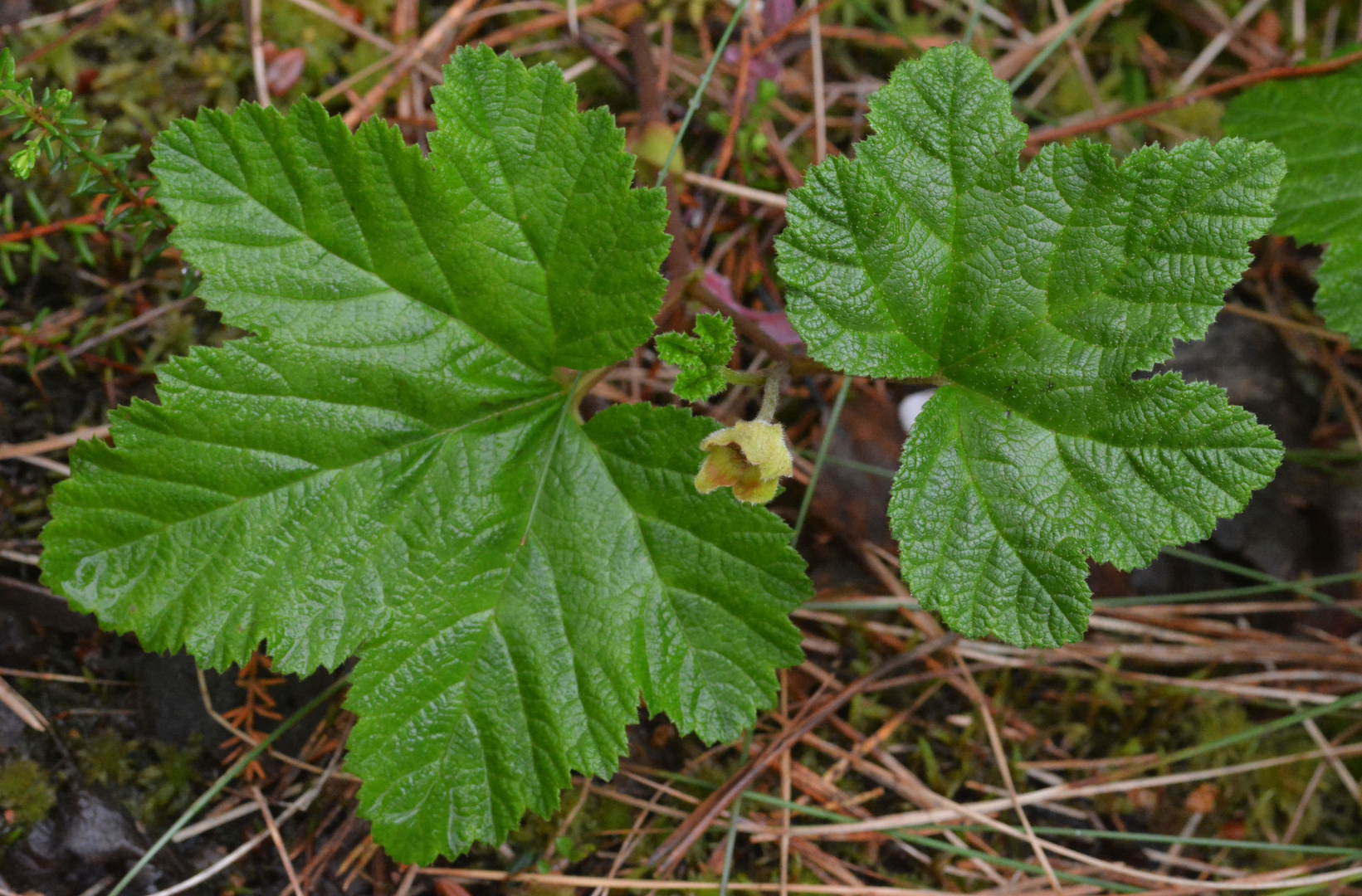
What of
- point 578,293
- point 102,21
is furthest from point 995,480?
point 102,21

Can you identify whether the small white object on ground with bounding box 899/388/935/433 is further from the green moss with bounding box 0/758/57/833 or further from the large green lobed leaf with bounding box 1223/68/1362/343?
the green moss with bounding box 0/758/57/833

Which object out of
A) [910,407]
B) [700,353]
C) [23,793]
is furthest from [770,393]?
[23,793]

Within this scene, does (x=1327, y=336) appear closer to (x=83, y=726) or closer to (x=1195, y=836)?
(x=1195, y=836)

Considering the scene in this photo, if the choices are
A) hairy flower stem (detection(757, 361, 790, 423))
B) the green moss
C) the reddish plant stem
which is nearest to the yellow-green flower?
hairy flower stem (detection(757, 361, 790, 423))

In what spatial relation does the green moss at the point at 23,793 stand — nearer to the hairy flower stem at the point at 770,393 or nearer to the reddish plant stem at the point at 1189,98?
the hairy flower stem at the point at 770,393

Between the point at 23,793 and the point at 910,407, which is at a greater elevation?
the point at 910,407

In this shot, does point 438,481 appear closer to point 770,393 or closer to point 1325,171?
point 770,393

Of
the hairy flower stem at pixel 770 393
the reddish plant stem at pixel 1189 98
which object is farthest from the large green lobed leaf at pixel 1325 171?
the hairy flower stem at pixel 770 393
